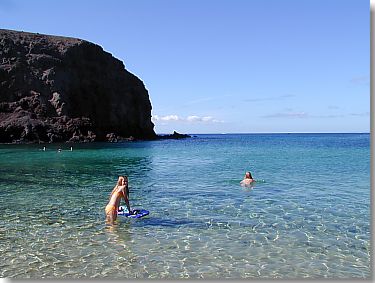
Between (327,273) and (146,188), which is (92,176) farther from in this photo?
(327,273)

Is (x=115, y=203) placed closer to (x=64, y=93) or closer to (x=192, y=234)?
(x=192, y=234)

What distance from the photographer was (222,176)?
29.0 metres

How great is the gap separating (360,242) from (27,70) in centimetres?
9741

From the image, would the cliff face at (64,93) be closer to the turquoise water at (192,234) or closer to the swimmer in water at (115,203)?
the turquoise water at (192,234)

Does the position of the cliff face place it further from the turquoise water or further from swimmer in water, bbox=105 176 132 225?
swimmer in water, bbox=105 176 132 225

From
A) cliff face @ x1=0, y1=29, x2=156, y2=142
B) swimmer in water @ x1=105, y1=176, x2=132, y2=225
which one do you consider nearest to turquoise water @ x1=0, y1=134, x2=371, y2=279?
swimmer in water @ x1=105, y1=176, x2=132, y2=225

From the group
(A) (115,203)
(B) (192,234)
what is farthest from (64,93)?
(B) (192,234)

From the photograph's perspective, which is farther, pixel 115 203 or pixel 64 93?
pixel 64 93

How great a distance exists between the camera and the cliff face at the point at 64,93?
298 ft

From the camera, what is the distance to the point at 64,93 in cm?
9856

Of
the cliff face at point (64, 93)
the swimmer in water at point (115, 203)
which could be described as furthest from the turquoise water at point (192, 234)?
the cliff face at point (64, 93)

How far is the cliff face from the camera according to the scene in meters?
90.8

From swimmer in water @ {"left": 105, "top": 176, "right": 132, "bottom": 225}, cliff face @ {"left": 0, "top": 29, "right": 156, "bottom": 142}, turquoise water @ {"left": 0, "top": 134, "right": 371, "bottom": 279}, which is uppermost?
cliff face @ {"left": 0, "top": 29, "right": 156, "bottom": 142}

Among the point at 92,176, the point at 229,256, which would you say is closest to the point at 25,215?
the point at 229,256
